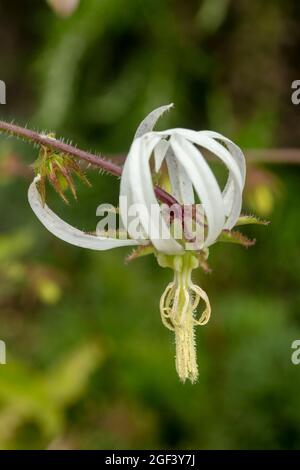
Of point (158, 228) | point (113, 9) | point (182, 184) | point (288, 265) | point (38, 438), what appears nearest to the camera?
point (158, 228)

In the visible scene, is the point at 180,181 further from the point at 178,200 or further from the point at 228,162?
the point at 228,162

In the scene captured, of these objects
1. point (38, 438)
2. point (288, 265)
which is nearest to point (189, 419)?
point (38, 438)

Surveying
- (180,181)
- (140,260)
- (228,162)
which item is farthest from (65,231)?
(140,260)

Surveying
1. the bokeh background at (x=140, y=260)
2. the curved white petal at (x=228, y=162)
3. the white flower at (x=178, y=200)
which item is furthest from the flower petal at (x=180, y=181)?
the bokeh background at (x=140, y=260)

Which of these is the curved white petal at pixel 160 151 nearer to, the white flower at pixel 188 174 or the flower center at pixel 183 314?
the white flower at pixel 188 174

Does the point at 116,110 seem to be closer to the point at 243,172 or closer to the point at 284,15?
the point at 284,15

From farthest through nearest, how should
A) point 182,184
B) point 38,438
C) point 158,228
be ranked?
point 38,438 → point 182,184 → point 158,228
